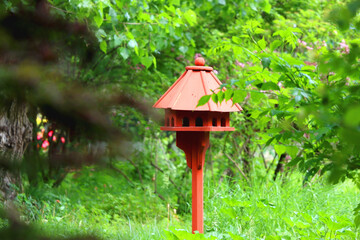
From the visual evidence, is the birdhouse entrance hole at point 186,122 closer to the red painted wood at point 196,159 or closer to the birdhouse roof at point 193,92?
the red painted wood at point 196,159

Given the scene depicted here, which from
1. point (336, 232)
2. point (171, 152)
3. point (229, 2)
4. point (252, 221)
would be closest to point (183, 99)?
point (252, 221)

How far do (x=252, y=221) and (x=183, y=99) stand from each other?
111 centimetres

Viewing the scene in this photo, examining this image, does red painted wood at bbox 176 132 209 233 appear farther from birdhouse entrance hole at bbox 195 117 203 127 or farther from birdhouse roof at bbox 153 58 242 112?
birdhouse roof at bbox 153 58 242 112

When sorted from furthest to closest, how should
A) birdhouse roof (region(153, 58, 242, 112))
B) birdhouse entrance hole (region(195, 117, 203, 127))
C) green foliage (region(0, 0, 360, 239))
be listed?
birdhouse entrance hole (region(195, 117, 203, 127)), birdhouse roof (region(153, 58, 242, 112)), green foliage (region(0, 0, 360, 239))

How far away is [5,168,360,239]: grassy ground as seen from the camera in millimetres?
2832

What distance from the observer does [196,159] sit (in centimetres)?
311

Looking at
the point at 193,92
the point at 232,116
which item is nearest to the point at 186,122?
the point at 193,92

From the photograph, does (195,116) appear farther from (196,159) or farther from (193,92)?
(196,159)

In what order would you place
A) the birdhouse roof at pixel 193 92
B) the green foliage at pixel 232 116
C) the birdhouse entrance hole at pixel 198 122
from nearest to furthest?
the green foliage at pixel 232 116, the birdhouse roof at pixel 193 92, the birdhouse entrance hole at pixel 198 122

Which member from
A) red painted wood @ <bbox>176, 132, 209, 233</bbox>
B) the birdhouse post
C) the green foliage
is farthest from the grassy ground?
Result: the birdhouse post

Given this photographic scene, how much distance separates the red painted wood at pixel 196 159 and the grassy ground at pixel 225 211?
13 cm

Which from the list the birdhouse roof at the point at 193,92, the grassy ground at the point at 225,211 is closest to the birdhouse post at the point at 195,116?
the birdhouse roof at the point at 193,92

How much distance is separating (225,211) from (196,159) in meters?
0.43

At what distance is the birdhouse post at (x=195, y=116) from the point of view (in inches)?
113
